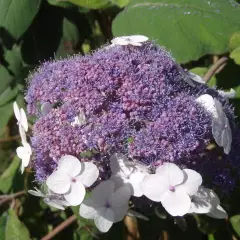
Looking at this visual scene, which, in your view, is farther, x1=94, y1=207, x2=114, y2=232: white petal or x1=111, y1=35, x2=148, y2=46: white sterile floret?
x1=111, y1=35, x2=148, y2=46: white sterile floret

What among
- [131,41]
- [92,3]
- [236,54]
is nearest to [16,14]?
[92,3]

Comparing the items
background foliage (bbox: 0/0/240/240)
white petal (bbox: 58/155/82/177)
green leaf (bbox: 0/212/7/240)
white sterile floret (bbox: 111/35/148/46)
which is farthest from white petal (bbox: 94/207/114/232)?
green leaf (bbox: 0/212/7/240)

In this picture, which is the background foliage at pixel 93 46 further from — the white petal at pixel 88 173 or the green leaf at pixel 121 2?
the white petal at pixel 88 173

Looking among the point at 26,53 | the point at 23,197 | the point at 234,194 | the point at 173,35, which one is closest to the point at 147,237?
the point at 234,194

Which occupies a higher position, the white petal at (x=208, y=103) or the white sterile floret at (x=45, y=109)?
the white petal at (x=208, y=103)

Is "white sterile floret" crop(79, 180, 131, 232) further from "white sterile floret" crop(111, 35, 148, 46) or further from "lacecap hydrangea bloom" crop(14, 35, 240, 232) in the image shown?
"white sterile floret" crop(111, 35, 148, 46)

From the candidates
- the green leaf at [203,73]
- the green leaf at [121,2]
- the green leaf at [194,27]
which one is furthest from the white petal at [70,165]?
the green leaf at [121,2]
